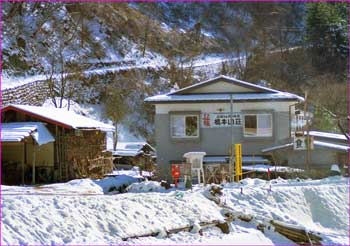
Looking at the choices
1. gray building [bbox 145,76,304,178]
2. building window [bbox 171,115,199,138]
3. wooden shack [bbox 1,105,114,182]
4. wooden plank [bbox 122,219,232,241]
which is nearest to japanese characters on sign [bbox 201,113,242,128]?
gray building [bbox 145,76,304,178]

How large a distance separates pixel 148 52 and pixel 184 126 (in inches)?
1208

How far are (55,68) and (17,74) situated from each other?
3251 millimetres

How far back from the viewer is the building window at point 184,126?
23.2 meters

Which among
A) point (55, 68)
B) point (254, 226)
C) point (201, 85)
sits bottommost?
point (254, 226)

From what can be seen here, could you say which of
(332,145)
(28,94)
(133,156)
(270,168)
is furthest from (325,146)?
(28,94)

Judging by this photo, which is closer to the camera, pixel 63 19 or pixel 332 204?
pixel 332 204

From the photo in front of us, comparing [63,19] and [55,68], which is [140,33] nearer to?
[63,19]

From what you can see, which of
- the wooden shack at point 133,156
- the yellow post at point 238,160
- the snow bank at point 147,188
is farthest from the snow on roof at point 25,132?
the wooden shack at point 133,156

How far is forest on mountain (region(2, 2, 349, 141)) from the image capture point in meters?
41.2

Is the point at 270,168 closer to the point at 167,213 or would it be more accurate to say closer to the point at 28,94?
the point at 167,213

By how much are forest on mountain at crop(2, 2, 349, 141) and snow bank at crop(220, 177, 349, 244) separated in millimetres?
15020

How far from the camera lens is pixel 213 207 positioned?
521 inches

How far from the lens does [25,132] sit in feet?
63.5

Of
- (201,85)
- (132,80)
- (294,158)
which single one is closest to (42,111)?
(201,85)
